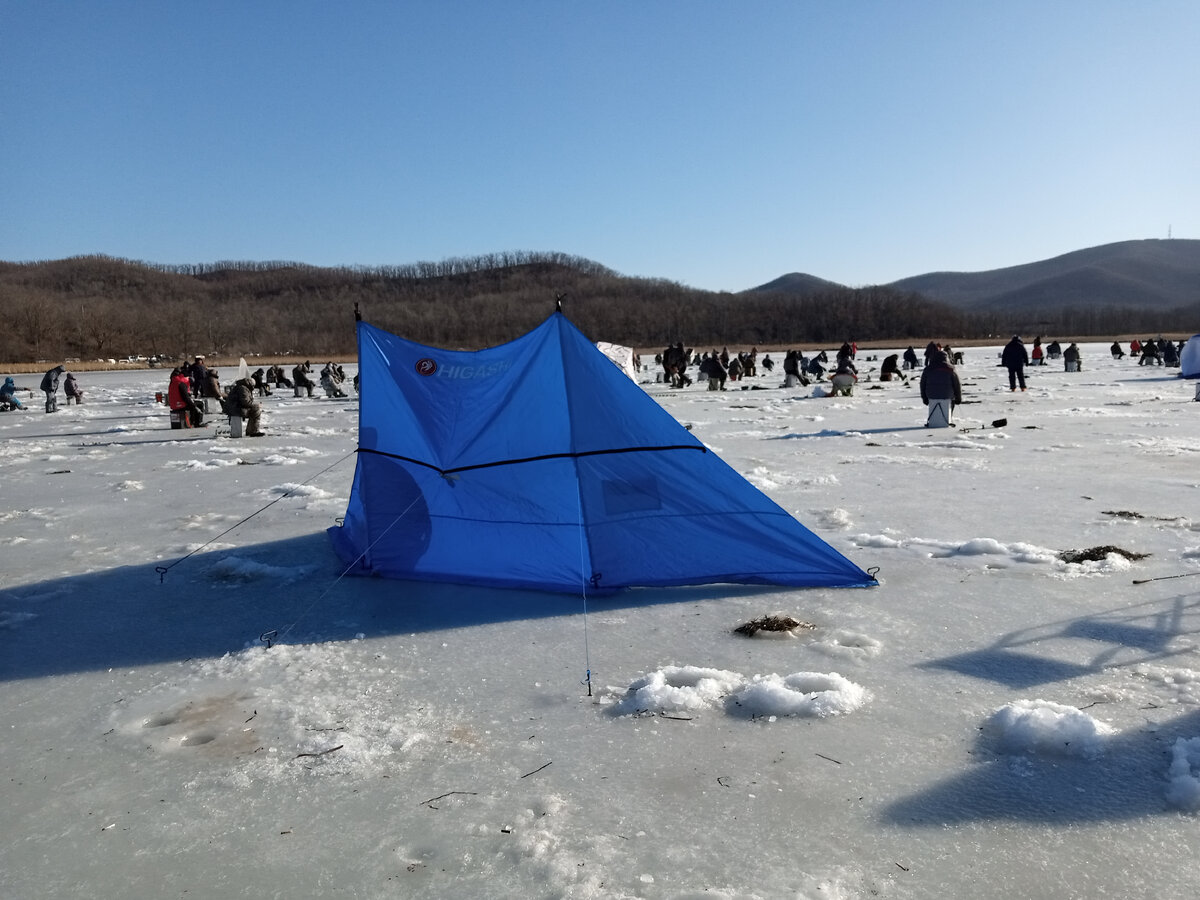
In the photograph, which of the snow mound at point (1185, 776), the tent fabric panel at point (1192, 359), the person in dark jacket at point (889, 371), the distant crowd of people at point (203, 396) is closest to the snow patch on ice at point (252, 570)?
the snow mound at point (1185, 776)

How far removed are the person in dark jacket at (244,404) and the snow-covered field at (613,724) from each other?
9.01 metres

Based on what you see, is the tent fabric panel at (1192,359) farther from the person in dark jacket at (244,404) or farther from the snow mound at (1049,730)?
the snow mound at (1049,730)

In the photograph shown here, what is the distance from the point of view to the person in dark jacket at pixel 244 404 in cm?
1638

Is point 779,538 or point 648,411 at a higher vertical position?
point 648,411

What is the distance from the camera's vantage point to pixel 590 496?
5781 mm

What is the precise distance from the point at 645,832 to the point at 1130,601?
3.81 m

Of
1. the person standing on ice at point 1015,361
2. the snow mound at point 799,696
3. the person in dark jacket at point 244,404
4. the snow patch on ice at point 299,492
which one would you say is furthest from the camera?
the person standing on ice at point 1015,361

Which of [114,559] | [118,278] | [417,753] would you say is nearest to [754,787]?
[417,753]

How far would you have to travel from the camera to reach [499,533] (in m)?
5.98

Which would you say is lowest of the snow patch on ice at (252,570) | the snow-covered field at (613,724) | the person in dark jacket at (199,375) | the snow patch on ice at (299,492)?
the snow-covered field at (613,724)

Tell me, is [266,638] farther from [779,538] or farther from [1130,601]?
[1130,601]

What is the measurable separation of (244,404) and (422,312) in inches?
5342

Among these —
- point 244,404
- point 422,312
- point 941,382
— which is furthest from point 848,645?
point 422,312

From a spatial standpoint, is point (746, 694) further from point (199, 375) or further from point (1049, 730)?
point (199, 375)
